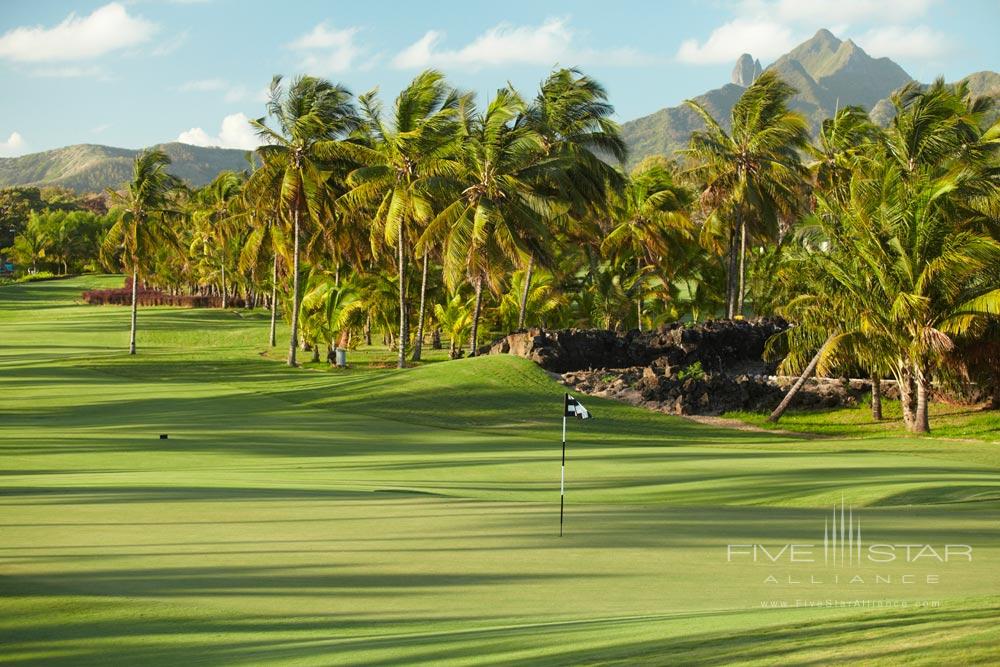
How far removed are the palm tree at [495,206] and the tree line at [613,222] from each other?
0.09 metres

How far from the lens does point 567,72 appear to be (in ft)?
152

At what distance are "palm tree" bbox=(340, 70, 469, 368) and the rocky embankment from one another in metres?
6.59

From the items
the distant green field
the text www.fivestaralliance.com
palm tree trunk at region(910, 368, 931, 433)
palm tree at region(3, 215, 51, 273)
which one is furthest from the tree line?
palm tree at region(3, 215, 51, 273)

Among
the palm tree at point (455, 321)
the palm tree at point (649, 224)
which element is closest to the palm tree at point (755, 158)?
the palm tree at point (649, 224)

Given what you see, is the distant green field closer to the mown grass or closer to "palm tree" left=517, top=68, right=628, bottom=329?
the mown grass

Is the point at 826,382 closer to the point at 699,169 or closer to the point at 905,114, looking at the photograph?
the point at 905,114

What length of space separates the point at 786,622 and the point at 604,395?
25.8 m

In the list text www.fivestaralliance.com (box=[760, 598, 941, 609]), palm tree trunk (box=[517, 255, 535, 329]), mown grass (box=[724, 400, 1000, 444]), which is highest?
palm tree trunk (box=[517, 255, 535, 329])

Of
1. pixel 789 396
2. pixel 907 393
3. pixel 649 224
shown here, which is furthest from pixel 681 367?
pixel 649 224

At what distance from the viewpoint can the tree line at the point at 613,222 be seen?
92.9ft

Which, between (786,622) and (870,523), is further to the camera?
(870,523)

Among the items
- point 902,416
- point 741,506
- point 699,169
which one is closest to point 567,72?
point 699,169

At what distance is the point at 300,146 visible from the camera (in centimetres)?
4441

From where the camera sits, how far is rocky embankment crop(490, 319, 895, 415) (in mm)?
32406
